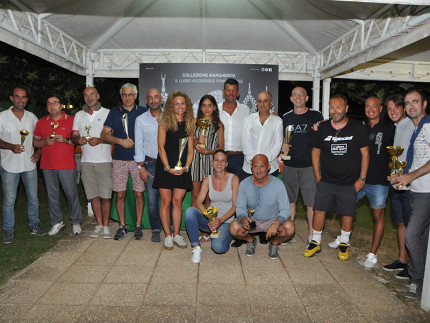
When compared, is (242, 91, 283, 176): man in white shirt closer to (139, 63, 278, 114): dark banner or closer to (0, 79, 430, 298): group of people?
(0, 79, 430, 298): group of people

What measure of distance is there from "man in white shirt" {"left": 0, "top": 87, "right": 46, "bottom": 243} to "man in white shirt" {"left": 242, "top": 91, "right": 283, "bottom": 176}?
10.7 feet

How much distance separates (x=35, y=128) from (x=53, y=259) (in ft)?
7.05

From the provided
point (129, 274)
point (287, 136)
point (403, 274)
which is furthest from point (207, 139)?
point (403, 274)

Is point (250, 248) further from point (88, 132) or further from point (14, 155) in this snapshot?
point (14, 155)

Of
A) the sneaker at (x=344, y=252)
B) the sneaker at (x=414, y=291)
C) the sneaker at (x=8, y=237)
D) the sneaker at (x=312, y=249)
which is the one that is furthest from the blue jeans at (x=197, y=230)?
the sneaker at (x=8, y=237)

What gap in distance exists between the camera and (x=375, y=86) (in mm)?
12531

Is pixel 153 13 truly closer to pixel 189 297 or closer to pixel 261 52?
pixel 261 52

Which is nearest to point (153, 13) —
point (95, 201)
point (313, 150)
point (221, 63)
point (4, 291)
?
point (221, 63)

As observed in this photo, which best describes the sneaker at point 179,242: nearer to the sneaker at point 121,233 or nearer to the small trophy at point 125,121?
the sneaker at point 121,233

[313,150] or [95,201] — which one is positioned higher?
[313,150]

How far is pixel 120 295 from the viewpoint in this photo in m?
3.70

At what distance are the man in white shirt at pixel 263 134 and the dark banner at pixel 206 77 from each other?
304 centimetres

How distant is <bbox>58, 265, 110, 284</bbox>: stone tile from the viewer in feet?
13.3

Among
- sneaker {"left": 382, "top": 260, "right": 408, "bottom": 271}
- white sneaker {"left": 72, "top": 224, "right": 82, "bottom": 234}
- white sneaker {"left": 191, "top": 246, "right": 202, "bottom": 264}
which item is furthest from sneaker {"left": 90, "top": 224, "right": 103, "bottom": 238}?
sneaker {"left": 382, "top": 260, "right": 408, "bottom": 271}
